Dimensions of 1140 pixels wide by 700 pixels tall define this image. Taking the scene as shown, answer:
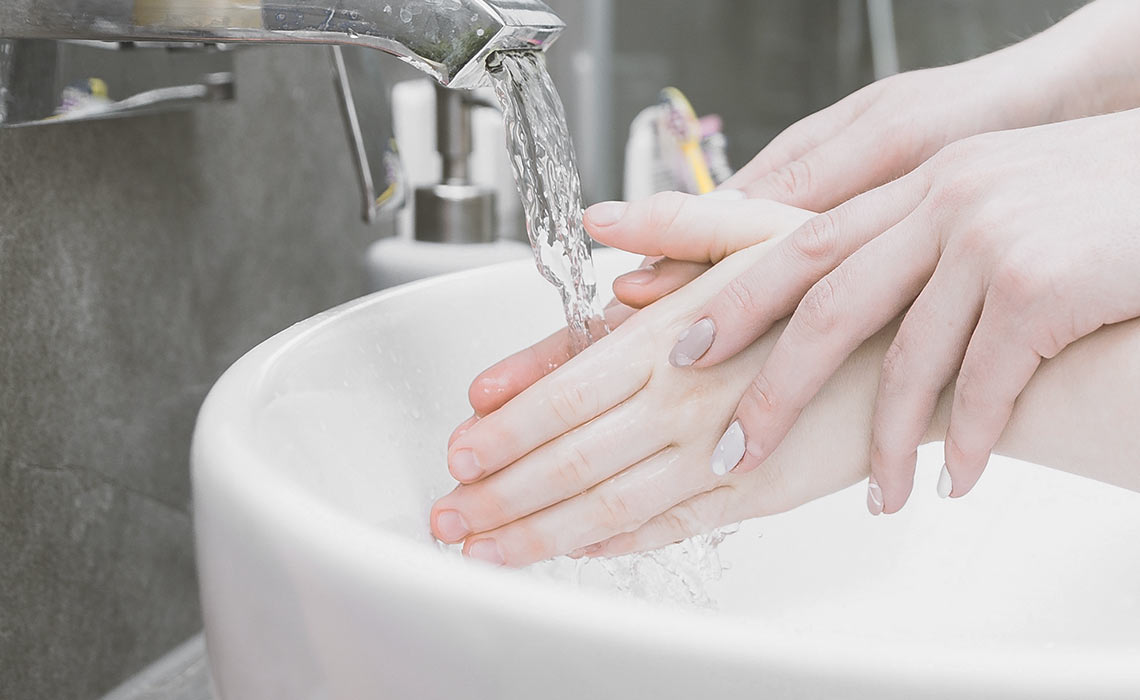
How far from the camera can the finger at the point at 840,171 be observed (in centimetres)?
53

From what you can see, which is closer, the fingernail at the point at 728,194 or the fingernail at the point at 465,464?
the fingernail at the point at 465,464

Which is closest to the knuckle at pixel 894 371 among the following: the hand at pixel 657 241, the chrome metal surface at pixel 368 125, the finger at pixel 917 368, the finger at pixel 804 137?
the finger at pixel 917 368

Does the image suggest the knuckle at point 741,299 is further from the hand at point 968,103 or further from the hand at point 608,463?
the hand at point 968,103

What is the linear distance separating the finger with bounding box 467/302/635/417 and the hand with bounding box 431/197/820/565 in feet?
0.10

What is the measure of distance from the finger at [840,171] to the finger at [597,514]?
0.19 meters

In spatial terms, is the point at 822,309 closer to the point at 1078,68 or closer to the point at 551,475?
the point at 551,475

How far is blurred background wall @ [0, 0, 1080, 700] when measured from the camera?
0.51 metres

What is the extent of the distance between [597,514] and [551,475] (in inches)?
0.9

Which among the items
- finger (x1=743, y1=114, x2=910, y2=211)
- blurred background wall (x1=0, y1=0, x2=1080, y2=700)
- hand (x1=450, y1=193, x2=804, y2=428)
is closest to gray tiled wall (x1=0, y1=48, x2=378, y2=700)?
blurred background wall (x1=0, y1=0, x2=1080, y2=700)

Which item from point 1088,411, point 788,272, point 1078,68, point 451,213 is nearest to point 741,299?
point 788,272

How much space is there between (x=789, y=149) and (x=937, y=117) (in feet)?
0.25

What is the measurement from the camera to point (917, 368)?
1.20 feet

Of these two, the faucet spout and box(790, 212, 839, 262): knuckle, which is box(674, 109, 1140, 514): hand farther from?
the faucet spout

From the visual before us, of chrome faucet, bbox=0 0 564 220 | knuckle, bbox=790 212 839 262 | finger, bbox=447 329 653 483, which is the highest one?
chrome faucet, bbox=0 0 564 220
